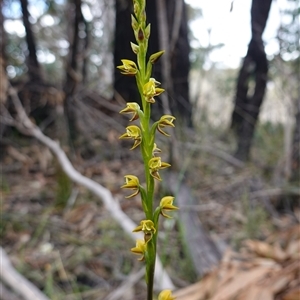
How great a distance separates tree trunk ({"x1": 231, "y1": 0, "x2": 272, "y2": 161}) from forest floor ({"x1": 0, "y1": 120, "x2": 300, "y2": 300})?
166 millimetres

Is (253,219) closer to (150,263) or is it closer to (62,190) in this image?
(62,190)

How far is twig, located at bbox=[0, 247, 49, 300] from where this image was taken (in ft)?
4.28

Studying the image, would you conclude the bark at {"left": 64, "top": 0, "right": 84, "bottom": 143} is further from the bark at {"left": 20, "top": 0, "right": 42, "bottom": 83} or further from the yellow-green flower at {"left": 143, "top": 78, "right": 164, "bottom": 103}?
the yellow-green flower at {"left": 143, "top": 78, "right": 164, "bottom": 103}

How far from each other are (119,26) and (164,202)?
339 centimetres

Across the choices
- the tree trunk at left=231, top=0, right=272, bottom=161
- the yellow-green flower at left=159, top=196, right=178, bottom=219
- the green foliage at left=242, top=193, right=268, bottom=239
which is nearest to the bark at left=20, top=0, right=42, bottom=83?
the tree trunk at left=231, top=0, right=272, bottom=161

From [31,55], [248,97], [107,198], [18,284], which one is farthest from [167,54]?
[31,55]

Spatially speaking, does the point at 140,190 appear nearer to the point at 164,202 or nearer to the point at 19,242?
the point at 164,202

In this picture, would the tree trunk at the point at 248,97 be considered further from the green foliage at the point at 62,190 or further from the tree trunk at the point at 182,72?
the green foliage at the point at 62,190

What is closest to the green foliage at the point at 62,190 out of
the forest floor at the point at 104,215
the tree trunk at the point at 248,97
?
the forest floor at the point at 104,215

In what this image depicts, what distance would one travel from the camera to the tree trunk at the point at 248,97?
10.3 ft

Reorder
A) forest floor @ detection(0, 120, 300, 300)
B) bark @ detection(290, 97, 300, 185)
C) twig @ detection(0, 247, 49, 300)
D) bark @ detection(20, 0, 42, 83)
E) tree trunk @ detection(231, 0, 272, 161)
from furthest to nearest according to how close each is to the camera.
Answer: bark @ detection(20, 0, 42, 83), tree trunk @ detection(231, 0, 272, 161), bark @ detection(290, 97, 300, 185), forest floor @ detection(0, 120, 300, 300), twig @ detection(0, 247, 49, 300)

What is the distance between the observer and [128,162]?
3.46 m

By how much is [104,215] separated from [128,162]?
1.03 m

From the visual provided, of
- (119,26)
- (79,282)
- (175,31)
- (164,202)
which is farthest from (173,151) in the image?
(164,202)
